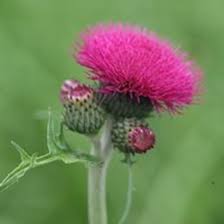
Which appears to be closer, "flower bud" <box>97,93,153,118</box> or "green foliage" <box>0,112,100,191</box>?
"green foliage" <box>0,112,100,191</box>

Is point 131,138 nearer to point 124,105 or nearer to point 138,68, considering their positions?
point 124,105

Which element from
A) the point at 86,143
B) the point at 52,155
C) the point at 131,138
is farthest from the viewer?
the point at 86,143

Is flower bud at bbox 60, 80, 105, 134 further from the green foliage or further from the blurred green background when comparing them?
the blurred green background

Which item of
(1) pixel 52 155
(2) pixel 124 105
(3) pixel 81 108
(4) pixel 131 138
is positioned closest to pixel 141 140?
(4) pixel 131 138

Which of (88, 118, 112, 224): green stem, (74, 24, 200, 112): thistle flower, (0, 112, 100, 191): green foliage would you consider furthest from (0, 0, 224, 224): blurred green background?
(0, 112, 100, 191): green foliage

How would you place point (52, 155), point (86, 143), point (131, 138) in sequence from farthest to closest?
point (86, 143) → point (131, 138) → point (52, 155)

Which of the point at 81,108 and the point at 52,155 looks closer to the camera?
the point at 52,155
